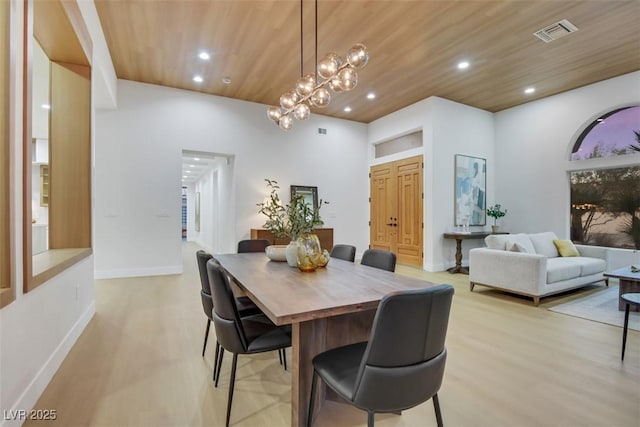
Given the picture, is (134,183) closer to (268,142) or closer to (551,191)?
(268,142)

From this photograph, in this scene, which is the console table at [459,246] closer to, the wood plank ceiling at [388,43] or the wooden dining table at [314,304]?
the wood plank ceiling at [388,43]

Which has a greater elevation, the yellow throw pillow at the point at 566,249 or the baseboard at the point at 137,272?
the yellow throw pillow at the point at 566,249

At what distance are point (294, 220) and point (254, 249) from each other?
144cm

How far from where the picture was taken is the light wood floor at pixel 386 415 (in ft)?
5.57

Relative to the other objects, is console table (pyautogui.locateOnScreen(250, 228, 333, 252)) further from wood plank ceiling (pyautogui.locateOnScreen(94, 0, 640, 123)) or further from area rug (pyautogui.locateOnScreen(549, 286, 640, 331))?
area rug (pyautogui.locateOnScreen(549, 286, 640, 331))

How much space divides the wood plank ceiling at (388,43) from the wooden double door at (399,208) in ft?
5.41

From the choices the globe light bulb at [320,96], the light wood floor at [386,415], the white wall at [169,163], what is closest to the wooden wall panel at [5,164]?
the light wood floor at [386,415]

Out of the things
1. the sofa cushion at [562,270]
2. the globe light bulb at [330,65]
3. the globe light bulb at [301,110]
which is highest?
the globe light bulb at [330,65]

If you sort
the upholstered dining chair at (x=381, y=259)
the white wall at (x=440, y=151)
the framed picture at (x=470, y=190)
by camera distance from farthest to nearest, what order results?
the framed picture at (x=470, y=190) → the white wall at (x=440, y=151) → the upholstered dining chair at (x=381, y=259)

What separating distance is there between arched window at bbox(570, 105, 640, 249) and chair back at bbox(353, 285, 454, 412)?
240 inches

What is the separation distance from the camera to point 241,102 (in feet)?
20.4

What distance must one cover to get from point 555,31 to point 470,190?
10.6 feet

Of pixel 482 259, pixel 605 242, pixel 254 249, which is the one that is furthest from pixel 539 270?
pixel 254 249

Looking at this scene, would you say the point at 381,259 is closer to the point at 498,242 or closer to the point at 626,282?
the point at 498,242
